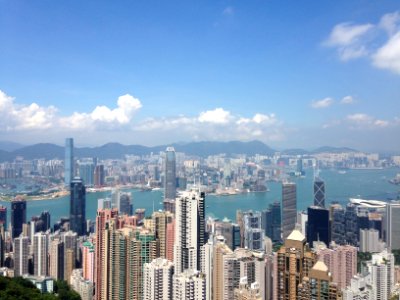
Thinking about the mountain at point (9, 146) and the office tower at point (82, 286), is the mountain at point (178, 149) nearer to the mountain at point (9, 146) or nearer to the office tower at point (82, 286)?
the mountain at point (9, 146)

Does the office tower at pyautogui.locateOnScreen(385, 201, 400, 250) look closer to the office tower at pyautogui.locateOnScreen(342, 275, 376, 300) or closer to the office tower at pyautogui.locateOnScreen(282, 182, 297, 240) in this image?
the office tower at pyautogui.locateOnScreen(282, 182, 297, 240)

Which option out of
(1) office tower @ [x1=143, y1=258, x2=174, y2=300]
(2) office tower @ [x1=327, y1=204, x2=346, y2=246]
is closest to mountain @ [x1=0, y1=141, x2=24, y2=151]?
(1) office tower @ [x1=143, y1=258, x2=174, y2=300]

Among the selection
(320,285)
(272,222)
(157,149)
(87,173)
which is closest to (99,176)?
(87,173)

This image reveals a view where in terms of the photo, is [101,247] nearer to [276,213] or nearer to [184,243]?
[184,243]

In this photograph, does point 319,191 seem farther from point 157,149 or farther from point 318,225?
point 157,149

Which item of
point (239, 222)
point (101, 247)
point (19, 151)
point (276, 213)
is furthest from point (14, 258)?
point (276, 213)
